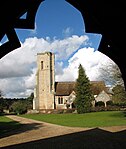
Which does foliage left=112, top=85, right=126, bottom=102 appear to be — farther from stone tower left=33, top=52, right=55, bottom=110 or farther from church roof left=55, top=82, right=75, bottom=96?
stone tower left=33, top=52, right=55, bottom=110

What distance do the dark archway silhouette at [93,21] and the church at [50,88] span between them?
256ft

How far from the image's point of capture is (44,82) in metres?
89.4

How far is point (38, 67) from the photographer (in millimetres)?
91250

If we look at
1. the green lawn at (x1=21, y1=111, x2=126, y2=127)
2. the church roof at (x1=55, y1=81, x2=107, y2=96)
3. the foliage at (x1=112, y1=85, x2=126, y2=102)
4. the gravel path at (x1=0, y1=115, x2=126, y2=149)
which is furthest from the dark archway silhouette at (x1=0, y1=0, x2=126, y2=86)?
the church roof at (x1=55, y1=81, x2=107, y2=96)

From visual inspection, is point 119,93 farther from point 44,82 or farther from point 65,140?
point 44,82

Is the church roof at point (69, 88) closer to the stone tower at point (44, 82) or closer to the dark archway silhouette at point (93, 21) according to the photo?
the stone tower at point (44, 82)

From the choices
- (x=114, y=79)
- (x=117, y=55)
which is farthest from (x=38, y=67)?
(x=117, y=55)

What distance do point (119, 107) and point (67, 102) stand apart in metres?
21.6

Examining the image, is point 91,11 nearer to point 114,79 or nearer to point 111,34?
point 111,34

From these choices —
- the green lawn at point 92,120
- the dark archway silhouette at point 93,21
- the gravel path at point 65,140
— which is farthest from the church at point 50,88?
the dark archway silhouette at point 93,21

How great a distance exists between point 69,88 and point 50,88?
550 cm

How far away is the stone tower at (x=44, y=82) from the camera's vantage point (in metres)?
86.8

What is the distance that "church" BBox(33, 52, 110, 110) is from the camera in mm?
85500

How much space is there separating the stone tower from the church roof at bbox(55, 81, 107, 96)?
178cm
